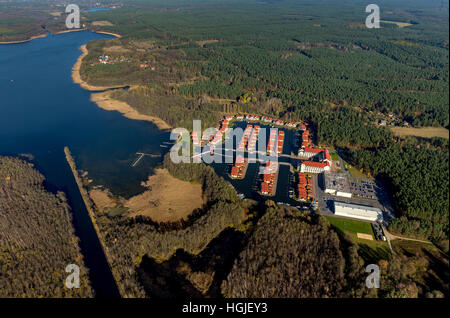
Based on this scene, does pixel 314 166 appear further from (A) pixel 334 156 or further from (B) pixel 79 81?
(B) pixel 79 81

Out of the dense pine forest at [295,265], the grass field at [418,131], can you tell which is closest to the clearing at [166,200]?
the dense pine forest at [295,265]

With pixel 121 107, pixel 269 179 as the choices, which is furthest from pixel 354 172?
pixel 121 107

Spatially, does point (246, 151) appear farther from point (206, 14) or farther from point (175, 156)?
point (206, 14)

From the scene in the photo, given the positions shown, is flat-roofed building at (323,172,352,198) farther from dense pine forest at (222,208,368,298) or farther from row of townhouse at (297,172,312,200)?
dense pine forest at (222,208,368,298)

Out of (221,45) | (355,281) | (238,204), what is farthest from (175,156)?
(221,45)

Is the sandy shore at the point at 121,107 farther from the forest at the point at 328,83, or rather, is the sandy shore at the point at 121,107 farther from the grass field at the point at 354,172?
the grass field at the point at 354,172

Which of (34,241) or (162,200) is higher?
(162,200)
